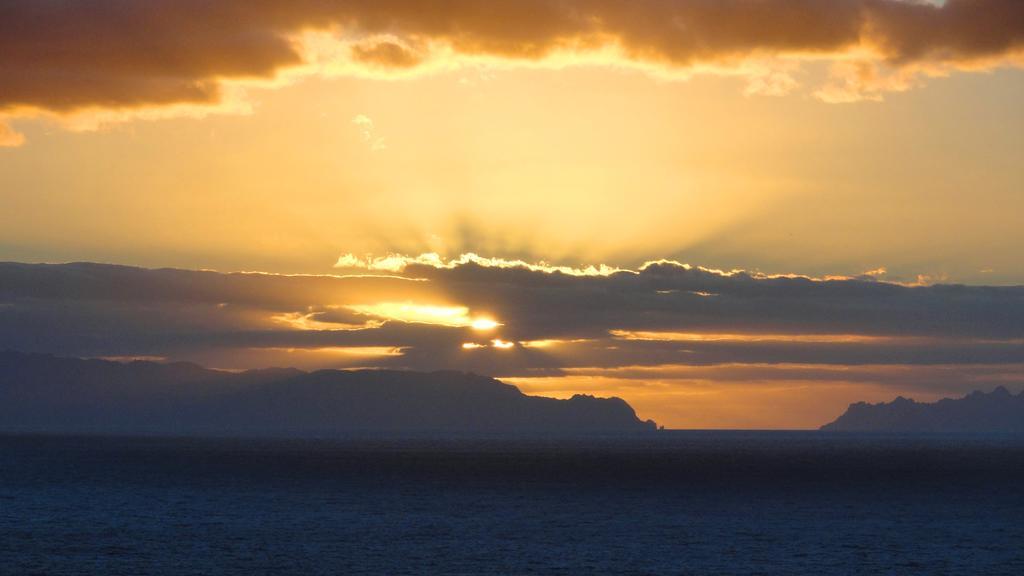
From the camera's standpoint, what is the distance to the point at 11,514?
109 meters

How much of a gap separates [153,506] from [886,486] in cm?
10529

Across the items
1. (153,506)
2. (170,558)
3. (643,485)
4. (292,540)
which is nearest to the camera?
(170,558)

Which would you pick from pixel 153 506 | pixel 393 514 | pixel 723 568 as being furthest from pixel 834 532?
pixel 153 506

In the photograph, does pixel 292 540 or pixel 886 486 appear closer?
pixel 292 540

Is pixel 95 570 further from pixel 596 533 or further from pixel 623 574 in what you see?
pixel 596 533

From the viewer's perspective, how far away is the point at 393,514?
115438mm

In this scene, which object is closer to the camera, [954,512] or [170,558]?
[170,558]

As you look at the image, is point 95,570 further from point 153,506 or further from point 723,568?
point 153,506

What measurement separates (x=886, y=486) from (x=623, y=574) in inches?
4353

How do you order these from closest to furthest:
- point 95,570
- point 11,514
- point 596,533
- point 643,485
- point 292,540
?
1. point 95,570
2. point 292,540
3. point 596,533
4. point 11,514
5. point 643,485

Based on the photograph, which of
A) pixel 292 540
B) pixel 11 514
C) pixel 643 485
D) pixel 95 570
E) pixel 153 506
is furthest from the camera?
pixel 643 485

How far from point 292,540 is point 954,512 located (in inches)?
2777

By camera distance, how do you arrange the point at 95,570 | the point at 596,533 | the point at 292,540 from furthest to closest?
the point at 596,533, the point at 292,540, the point at 95,570

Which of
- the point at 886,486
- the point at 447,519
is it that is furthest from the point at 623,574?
the point at 886,486
